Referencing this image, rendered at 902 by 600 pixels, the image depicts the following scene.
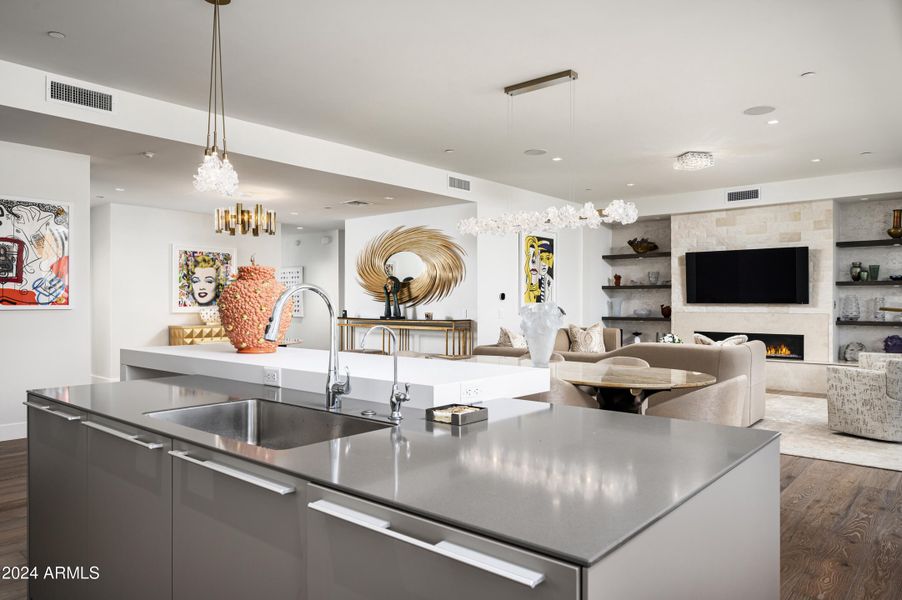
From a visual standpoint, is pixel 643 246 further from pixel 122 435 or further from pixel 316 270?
pixel 122 435

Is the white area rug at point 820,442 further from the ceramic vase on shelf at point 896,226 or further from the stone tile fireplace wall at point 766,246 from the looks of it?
the ceramic vase on shelf at point 896,226

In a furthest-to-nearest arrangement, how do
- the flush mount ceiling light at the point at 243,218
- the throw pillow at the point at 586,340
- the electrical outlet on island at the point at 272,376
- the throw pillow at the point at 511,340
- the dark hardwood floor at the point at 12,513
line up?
the throw pillow at the point at 586,340 → the flush mount ceiling light at the point at 243,218 → the throw pillow at the point at 511,340 → the dark hardwood floor at the point at 12,513 → the electrical outlet on island at the point at 272,376

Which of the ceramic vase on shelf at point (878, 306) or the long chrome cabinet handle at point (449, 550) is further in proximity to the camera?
the ceramic vase on shelf at point (878, 306)

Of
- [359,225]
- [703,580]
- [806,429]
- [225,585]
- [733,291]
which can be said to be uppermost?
[359,225]

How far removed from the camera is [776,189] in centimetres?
801

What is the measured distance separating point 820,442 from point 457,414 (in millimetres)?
4583

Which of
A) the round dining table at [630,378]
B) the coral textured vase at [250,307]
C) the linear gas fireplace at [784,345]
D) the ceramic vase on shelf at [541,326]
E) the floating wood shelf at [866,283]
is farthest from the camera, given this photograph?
the linear gas fireplace at [784,345]

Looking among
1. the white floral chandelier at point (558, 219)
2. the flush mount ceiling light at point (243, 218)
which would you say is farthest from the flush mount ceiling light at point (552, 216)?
the flush mount ceiling light at point (243, 218)

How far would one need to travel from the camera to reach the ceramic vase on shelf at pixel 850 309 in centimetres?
795

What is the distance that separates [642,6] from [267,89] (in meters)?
2.65

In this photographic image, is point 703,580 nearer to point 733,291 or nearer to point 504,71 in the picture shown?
point 504,71

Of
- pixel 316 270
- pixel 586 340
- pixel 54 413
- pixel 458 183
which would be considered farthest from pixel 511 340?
pixel 316 270

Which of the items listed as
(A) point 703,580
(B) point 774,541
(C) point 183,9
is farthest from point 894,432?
(C) point 183,9

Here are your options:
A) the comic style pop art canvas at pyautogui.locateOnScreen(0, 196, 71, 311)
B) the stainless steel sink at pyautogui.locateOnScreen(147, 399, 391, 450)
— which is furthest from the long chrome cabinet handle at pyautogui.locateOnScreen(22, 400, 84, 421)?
the comic style pop art canvas at pyautogui.locateOnScreen(0, 196, 71, 311)
